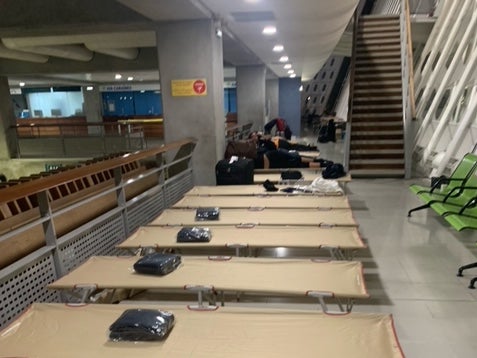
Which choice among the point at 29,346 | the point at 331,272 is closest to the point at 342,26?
the point at 331,272

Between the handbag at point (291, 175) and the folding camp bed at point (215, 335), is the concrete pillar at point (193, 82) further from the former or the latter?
the folding camp bed at point (215, 335)

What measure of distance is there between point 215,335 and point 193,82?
393 cm

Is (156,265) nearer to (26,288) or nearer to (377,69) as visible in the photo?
(26,288)

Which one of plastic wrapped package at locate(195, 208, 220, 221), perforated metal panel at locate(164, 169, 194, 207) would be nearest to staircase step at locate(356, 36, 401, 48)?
perforated metal panel at locate(164, 169, 194, 207)

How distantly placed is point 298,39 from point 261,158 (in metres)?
2.90

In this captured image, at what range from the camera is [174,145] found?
4.31m

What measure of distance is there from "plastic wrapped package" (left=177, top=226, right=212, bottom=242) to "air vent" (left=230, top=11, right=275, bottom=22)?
134 inches

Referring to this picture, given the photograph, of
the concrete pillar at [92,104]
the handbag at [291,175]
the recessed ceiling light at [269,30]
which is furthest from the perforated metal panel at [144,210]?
the concrete pillar at [92,104]

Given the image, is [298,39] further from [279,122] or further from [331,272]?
[331,272]

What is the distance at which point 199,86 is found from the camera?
5008 mm

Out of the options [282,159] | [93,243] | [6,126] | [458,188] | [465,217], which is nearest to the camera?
[93,243]

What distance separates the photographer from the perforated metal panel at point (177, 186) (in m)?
4.46

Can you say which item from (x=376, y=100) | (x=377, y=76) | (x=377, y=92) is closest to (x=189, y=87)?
(x=376, y=100)

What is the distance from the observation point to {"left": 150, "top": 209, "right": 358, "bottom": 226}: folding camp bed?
11.1 feet
